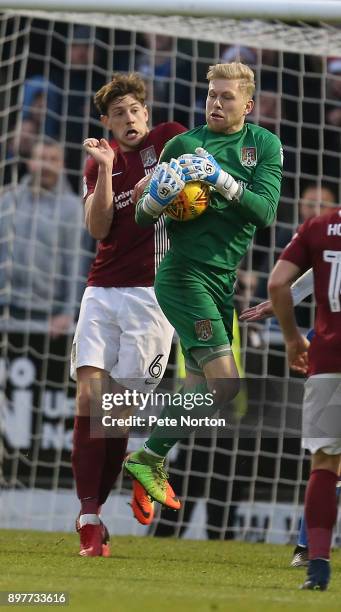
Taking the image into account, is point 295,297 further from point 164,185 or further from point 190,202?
point 164,185

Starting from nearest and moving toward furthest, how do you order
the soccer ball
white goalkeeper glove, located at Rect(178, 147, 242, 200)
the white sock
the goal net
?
1. white goalkeeper glove, located at Rect(178, 147, 242, 200)
2. the soccer ball
3. the white sock
4. the goal net

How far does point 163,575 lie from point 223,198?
5.51 ft

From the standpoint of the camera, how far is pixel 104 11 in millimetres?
7078

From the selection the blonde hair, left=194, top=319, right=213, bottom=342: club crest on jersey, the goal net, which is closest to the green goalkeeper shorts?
left=194, top=319, right=213, bottom=342: club crest on jersey

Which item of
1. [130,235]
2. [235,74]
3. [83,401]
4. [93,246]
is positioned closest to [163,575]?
[83,401]

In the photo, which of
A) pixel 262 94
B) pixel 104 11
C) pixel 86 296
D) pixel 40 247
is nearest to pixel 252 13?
pixel 104 11

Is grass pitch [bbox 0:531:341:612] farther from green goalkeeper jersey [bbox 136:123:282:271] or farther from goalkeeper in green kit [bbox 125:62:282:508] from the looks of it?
green goalkeeper jersey [bbox 136:123:282:271]

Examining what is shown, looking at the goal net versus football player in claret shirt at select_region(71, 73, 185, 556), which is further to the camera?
the goal net

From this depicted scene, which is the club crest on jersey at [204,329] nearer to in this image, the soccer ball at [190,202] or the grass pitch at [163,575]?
the soccer ball at [190,202]

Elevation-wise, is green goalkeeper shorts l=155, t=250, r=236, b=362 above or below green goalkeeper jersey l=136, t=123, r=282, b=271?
below

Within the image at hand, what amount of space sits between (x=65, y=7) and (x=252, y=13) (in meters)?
0.96

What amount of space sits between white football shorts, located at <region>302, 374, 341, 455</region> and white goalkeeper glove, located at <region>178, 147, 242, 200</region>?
3.95 ft

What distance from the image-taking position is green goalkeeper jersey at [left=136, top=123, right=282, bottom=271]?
6.20 m

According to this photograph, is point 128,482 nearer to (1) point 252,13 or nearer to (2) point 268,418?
(2) point 268,418
